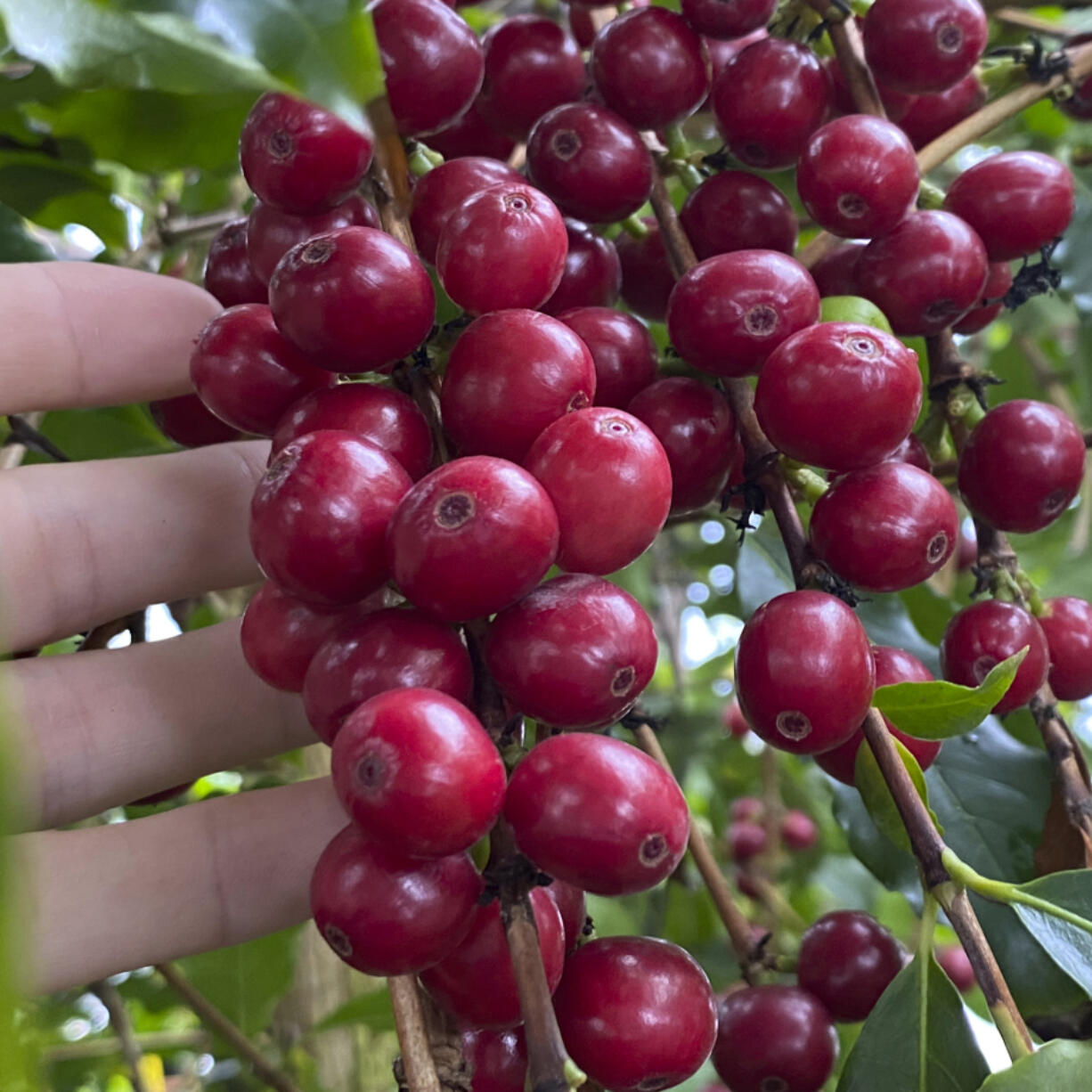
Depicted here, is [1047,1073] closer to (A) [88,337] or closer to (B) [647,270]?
(B) [647,270]

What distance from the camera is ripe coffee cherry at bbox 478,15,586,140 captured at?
84 cm

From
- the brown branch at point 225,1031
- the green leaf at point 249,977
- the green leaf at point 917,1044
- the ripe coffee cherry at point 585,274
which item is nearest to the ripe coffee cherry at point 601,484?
the ripe coffee cherry at point 585,274

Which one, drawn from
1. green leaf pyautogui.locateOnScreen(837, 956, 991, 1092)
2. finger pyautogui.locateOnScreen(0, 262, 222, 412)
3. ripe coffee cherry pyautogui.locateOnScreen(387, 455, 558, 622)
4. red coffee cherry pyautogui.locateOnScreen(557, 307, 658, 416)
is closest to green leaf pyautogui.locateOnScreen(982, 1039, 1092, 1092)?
green leaf pyautogui.locateOnScreen(837, 956, 991, 1092)

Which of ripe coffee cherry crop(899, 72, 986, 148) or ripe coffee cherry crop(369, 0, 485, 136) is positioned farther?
ripe coffee cherry crop(899, 72, 986, 148)

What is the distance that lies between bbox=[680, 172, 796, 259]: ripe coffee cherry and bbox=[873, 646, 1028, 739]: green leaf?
340mm

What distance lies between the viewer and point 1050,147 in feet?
4.23

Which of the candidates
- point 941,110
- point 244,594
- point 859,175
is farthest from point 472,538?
point 244,594

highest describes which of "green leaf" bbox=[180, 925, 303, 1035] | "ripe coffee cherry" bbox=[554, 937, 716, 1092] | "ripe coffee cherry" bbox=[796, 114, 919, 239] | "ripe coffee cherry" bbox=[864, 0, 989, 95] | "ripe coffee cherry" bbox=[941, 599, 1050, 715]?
"ripe coffee cherry" bbox=[864, 0, 989, 95]

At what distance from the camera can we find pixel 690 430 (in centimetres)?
68

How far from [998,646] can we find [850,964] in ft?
0.83

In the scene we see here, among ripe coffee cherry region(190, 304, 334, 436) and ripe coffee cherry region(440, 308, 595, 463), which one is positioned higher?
ripe coffee cherry region(440, 308, 595, 463)

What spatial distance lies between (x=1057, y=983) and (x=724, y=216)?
0.56 metres

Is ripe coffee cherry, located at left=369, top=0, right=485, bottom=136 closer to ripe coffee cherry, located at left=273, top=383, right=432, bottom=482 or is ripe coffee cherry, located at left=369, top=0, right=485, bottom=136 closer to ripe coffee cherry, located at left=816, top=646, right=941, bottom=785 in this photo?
ripe coffee cherry, located at left=273, top=383, right=432, bottom=482

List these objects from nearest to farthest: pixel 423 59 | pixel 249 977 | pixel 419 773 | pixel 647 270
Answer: pixel 419 773
pixel 423 59
pixel 647 270
pixel 249 977
